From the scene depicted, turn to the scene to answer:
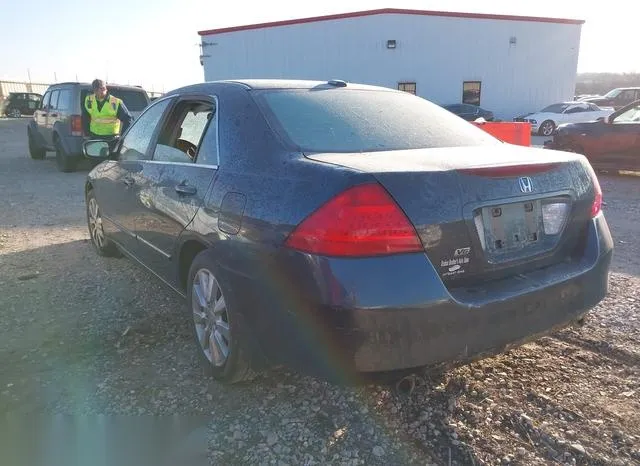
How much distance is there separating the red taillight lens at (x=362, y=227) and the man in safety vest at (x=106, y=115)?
8.48 meters

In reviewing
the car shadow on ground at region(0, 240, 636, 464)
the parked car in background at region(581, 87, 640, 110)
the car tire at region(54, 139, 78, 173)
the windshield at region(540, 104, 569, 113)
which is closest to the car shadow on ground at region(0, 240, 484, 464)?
the car shadow on ground at region(0, 240, 636, 464)

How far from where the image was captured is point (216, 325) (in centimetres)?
273

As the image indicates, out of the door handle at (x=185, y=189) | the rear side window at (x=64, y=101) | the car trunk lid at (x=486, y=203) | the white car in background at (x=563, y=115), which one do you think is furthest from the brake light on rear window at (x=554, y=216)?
the white car in background at (x=563, y=115)

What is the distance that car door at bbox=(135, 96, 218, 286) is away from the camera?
283 centimetres

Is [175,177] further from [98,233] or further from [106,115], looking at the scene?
[106,115]

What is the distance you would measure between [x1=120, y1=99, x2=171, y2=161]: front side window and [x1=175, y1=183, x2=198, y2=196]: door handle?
0.80 m

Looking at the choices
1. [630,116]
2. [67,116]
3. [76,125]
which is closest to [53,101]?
[67,116]

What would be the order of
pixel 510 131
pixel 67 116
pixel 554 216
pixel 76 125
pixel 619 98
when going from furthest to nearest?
pixel 619 98
pixel 67 116
pixel 76 125
pixel 510 131
pixel 554 216

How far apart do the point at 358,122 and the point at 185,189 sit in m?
1.05

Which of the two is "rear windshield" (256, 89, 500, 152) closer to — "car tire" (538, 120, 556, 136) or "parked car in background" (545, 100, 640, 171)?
"parked car in background" (545, 100, 640, 171)

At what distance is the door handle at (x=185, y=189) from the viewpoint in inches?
111

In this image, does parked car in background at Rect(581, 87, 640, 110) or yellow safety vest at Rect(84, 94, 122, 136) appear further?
parked car in background at Rect(581, 87, 640, 110)

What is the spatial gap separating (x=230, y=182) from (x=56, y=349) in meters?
1.73

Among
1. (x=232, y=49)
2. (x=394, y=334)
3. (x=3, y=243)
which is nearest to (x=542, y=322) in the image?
(x=394, y=334)
